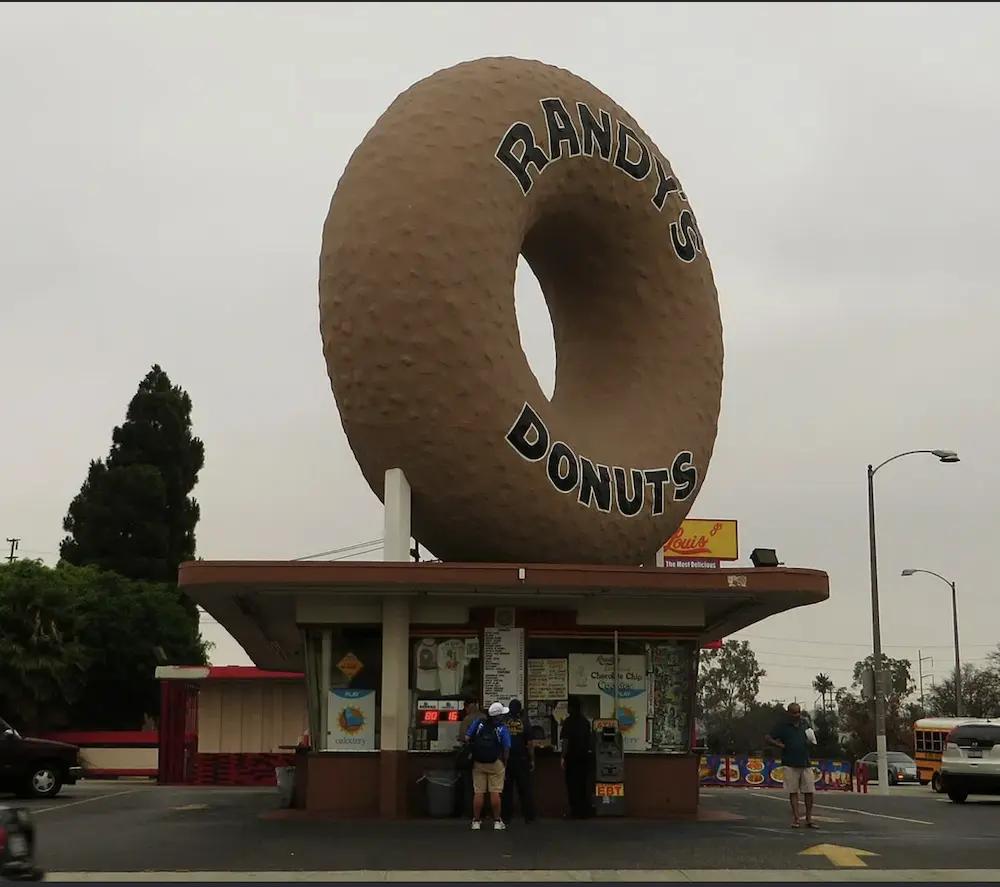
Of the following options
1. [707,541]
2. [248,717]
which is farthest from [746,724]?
[248,717]

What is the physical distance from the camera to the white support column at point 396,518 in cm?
1603

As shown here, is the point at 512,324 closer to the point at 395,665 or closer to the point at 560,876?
the point at 395,665

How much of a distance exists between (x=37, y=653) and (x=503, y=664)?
103ft

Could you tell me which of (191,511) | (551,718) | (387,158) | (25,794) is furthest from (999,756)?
(191,511)

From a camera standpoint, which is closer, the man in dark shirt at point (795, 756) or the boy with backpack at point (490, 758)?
the boy with backpack at point (490, 758)

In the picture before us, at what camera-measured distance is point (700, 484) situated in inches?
760

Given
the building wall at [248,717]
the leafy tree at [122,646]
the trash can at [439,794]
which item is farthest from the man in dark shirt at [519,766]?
the leafy tree at [122,646]

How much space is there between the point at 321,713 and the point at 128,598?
125 feet

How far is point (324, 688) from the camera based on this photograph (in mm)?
16781

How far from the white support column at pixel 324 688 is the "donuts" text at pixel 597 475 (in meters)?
3.51

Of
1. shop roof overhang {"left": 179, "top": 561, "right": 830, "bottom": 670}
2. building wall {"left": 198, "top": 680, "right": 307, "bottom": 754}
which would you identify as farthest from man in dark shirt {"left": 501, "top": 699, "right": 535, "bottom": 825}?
building wall {"left": 198, "top": 680, "right": 307, "bottom": 754}

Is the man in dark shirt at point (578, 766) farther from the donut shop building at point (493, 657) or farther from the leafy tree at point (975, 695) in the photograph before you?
the leafy tree at point (975, 695)

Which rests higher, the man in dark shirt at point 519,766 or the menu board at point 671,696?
the menu board at point 671,696

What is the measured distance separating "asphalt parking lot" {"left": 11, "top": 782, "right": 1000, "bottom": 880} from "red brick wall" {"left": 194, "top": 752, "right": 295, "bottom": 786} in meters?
13.8
